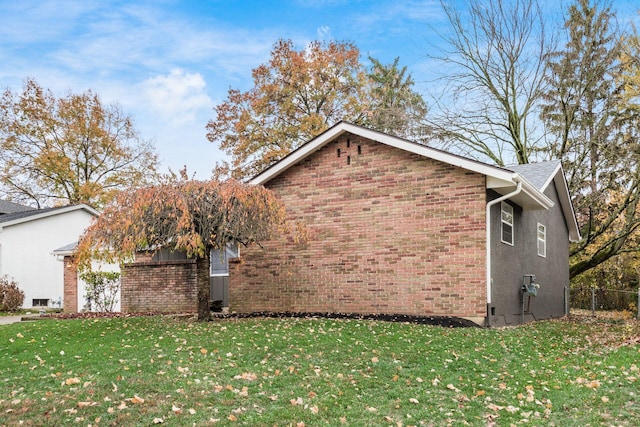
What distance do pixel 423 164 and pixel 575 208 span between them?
11737mm

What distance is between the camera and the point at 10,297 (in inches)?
837

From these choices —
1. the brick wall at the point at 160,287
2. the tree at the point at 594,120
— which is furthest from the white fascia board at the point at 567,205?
the brick wall at the point at 160,287

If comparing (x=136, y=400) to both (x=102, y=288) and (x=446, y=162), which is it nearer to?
(x=446, y=162)

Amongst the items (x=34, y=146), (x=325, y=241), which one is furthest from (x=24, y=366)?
(x=34, y=146)

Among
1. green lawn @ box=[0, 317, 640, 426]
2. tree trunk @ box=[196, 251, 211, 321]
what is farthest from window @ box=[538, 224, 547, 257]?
tree trunk @ box=[196, 251, 211, 321]

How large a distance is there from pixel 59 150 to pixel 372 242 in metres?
25.8

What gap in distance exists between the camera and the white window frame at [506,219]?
44.1 ft

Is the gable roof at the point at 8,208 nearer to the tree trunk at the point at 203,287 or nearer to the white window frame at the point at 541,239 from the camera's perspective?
the tree trunk at the point at 203,287

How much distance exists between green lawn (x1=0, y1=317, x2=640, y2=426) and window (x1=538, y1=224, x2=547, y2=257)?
6.56m

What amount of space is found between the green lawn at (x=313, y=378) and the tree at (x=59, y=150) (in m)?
24.3

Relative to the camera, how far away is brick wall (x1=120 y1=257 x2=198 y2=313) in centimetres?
1647

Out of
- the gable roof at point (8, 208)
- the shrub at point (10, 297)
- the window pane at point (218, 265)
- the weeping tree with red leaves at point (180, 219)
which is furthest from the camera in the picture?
the gable roof at point (8, 208)

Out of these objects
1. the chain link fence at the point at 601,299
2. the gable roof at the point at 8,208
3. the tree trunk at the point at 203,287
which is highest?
the gable roof at the point at 8,208

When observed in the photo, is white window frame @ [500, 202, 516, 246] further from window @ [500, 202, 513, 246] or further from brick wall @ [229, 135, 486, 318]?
brick wall @ [229, 135, 486, 318]
